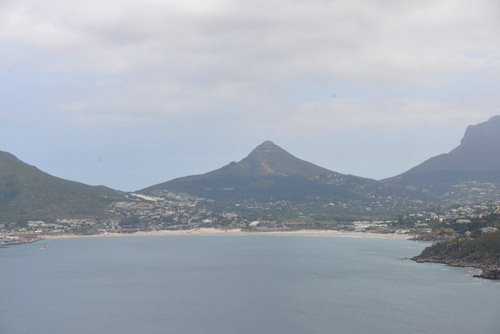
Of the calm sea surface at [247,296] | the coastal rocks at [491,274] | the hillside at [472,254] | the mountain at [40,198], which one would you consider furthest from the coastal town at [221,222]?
the calm sea surface at [247,296]

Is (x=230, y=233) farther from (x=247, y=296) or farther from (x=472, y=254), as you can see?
(x=247, y=296)

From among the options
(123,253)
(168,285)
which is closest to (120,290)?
(168,285)

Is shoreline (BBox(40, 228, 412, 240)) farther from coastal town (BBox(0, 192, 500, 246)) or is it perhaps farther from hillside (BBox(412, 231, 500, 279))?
hillside (BBox(412, 231, 500, 279))

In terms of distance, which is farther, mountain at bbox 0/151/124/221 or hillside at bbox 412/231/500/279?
mountain at bbox 0/151/124/221

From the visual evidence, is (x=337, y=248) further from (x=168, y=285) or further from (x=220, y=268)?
A: (x=168, y=285)

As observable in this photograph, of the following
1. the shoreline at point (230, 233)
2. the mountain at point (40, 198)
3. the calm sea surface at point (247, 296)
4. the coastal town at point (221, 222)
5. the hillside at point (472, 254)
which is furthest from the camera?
the mountain at point (40, 198)

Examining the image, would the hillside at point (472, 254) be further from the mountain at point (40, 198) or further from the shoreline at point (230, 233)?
the mountain at point (40, 198)

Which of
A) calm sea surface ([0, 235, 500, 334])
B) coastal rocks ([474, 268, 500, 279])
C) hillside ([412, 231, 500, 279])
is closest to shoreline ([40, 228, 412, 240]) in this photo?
calm sea surface ([0, 235, 500, 334])
